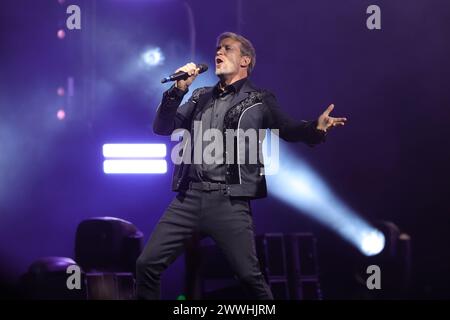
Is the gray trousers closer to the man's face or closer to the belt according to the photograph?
the belt

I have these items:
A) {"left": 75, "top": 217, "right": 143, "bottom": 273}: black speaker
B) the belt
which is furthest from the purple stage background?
the belt

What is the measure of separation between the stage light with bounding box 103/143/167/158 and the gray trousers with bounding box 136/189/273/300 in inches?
102

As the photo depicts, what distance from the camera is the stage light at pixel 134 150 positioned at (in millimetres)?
6605

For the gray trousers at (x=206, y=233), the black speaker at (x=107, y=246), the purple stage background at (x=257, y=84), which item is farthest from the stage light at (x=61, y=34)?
the gray trousers at (x=206, y=233)

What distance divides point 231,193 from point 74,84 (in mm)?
3161

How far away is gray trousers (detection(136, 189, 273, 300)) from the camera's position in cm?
384

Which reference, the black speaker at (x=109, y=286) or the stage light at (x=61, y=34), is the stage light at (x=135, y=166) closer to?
the stage light at (x=61, y=34)

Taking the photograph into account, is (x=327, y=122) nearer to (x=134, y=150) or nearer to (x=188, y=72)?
(x=188, y=72)

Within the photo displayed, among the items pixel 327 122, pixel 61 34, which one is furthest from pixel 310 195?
pixel 61 34

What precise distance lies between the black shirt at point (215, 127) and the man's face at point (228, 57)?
9 cm

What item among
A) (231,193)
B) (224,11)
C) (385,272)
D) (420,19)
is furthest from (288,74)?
(231,193)

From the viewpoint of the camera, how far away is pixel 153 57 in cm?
666

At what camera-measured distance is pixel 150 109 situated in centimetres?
673

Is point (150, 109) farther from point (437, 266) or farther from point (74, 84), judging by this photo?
point (437, 266)
